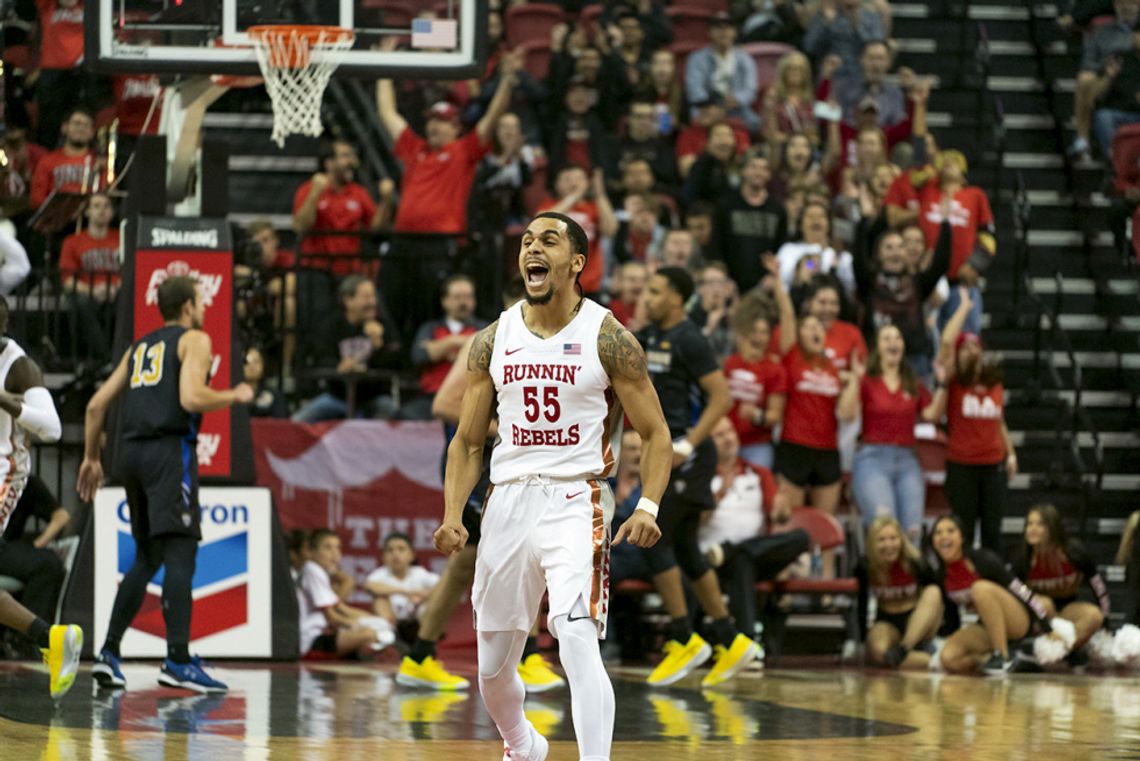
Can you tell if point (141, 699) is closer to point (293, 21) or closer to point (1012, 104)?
point (293, 21)

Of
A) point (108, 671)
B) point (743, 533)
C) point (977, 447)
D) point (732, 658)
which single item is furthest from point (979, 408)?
point (108, 671)

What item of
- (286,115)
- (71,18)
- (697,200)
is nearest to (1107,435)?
(697,200)

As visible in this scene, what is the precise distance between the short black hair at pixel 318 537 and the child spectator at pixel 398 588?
452mm

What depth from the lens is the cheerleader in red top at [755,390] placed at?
637 inches

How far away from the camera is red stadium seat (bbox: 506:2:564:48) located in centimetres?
2130

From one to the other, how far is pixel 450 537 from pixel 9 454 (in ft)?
12.0

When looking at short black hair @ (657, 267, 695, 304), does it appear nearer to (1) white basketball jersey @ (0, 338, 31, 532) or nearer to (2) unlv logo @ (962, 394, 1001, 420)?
(1) white basketball jersey @ (0, 338, 31, 532)

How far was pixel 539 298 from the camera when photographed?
819 centimetres

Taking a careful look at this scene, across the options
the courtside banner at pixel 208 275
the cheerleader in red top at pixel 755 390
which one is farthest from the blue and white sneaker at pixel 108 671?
the cheerleader in red top at pixel 755 390

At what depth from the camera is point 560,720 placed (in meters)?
10.8

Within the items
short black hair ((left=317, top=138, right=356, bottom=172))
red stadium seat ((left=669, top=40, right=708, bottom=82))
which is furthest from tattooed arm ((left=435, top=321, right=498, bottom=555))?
red stadium seat ((left=669, top=40, right=708, bottom=82))

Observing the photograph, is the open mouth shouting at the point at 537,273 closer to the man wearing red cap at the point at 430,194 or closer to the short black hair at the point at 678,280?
the short black hair at the point at 678,280

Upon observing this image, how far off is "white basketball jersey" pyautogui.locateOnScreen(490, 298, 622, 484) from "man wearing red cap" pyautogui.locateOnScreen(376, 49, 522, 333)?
8822mm

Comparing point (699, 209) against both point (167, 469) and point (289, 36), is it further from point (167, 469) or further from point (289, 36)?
point (167, 469)
